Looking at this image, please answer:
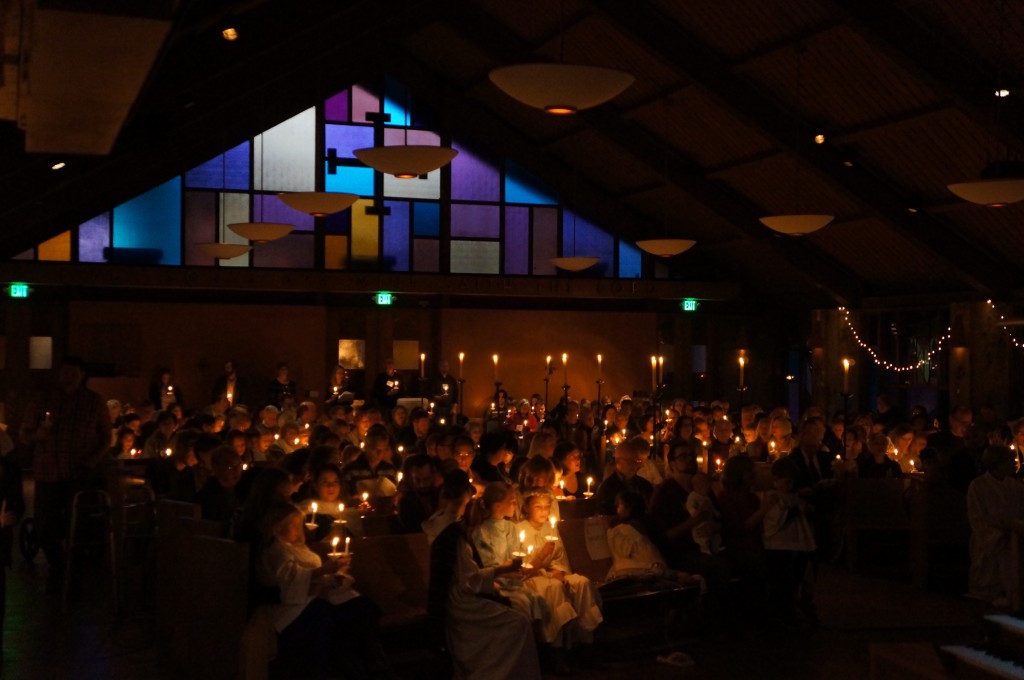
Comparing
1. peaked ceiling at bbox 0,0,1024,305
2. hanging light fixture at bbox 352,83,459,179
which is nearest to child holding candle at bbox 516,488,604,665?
hanging light fixture at bbox 352,83,459,179

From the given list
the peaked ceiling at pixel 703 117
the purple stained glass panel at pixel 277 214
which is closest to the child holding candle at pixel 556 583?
the peaked ceiling at pixel 703 117

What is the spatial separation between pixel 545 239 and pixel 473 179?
1.73m

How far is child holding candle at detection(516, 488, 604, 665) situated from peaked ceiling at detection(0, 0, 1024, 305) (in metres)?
4.86

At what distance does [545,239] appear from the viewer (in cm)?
2231

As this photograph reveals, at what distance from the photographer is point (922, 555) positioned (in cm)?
1043

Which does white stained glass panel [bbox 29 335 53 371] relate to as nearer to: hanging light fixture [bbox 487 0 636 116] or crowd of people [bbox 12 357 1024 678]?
crowd of people [bbox 12 357 1024 678]

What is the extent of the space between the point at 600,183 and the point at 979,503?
13834 mm

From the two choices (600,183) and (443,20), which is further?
(600,183)

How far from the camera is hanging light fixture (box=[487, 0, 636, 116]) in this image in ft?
25.0

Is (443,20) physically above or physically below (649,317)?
above

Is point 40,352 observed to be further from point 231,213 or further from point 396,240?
point 396,240

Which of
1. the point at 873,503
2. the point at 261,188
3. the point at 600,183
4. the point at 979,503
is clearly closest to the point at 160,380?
the point at 261,188

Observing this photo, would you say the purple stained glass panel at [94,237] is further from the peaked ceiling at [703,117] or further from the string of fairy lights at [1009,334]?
the string of fairy lights at [1009,334]

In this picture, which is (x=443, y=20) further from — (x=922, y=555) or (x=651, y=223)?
(x=922, y=555)
